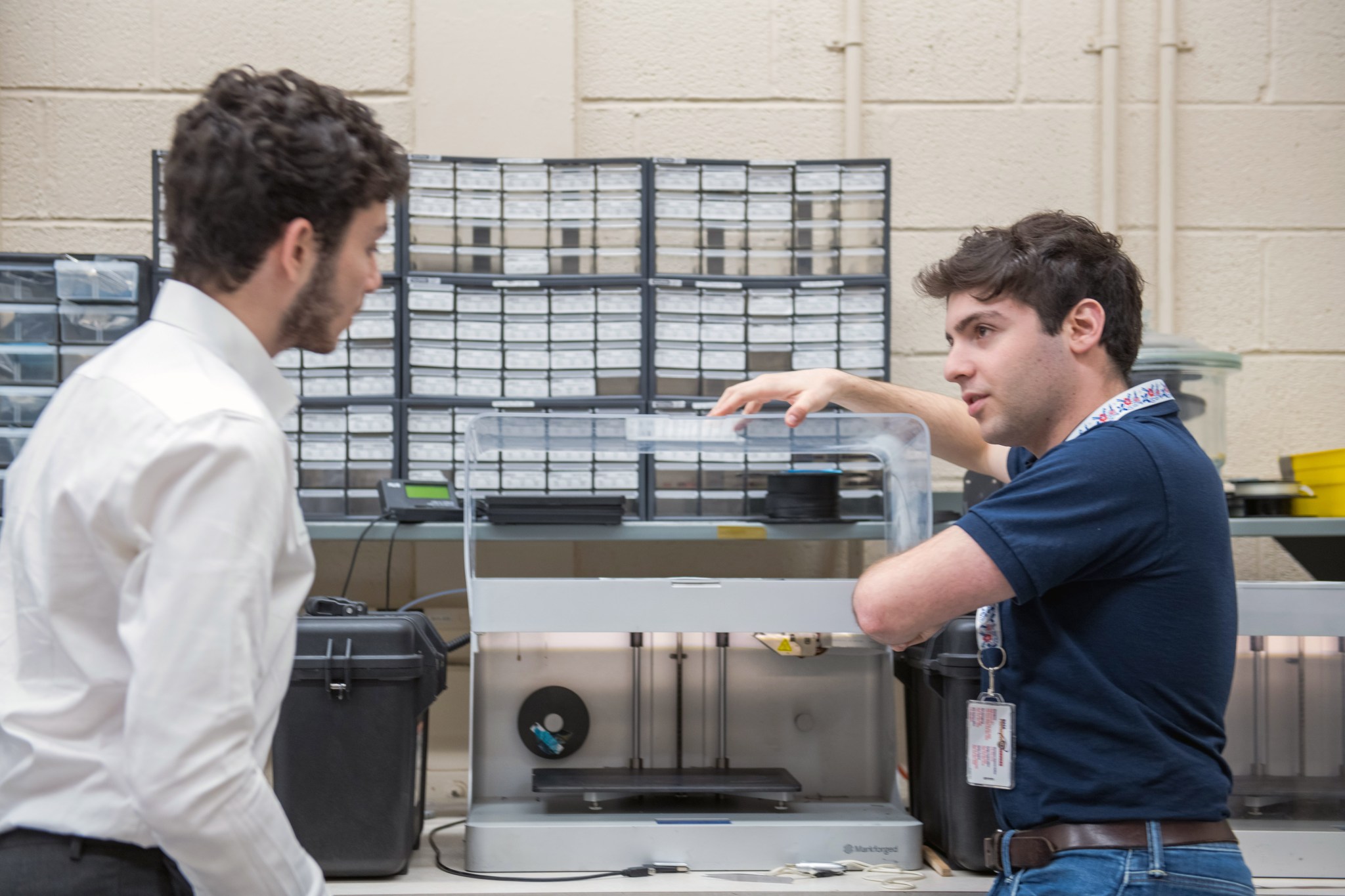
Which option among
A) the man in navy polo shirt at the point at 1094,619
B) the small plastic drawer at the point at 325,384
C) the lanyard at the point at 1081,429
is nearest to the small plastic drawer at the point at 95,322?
the small plastic drawer at the point at 325,384

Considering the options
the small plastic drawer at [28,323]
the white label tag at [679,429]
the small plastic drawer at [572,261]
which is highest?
the small plastic drawer at [572,261]

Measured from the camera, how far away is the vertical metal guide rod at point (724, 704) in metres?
1.77

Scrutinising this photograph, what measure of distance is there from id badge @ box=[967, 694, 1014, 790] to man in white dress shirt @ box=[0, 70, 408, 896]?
2.38ft

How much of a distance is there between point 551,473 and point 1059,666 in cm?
107

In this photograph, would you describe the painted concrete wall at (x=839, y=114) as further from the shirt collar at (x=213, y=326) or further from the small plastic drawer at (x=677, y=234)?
the shirt collar at (x=213, y=326)

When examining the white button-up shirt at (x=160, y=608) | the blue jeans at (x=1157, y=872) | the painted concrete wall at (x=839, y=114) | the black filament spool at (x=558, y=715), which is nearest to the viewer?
the white button-up shirt at (x=160, y=608)

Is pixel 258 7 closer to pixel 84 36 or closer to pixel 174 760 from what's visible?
pixel 84 36

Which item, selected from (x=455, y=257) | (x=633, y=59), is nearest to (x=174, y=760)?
(x=455, y=257)

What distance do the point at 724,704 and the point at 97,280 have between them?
1.31 m

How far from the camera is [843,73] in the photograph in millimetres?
2449

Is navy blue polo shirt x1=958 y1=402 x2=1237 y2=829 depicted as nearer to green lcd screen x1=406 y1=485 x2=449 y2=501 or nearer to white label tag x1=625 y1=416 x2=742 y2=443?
white label tag x1=625 y1=416 x2=742 y2=443

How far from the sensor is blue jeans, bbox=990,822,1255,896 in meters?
1.08

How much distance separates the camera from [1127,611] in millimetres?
1107

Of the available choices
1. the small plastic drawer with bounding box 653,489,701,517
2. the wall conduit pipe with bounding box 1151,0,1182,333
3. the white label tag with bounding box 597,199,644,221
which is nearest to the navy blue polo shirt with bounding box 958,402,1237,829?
the small plastic drawer with bounding box 653,489,701,517
